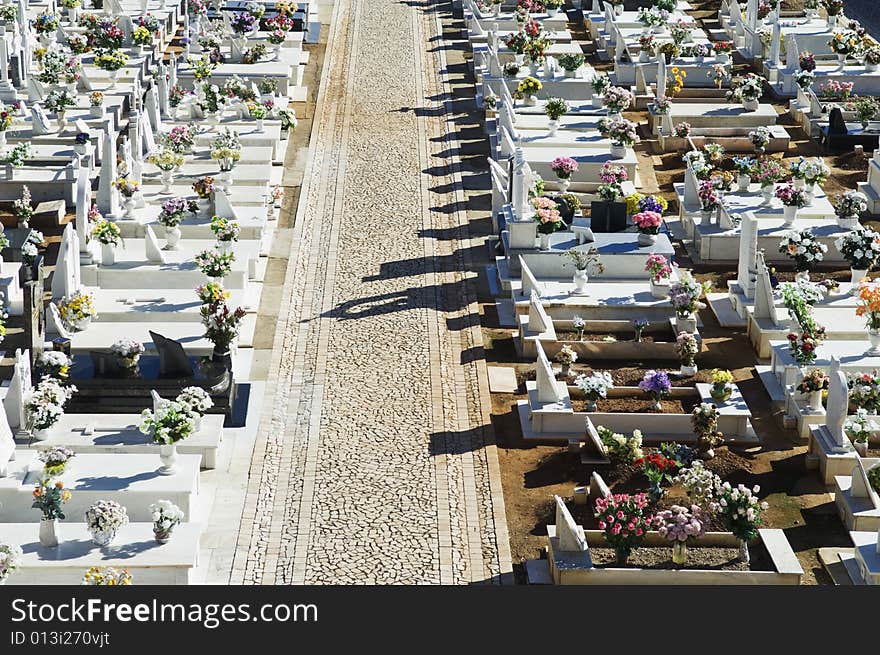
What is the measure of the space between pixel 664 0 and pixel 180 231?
2670 cm

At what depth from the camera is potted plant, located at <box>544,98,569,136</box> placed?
139 feet

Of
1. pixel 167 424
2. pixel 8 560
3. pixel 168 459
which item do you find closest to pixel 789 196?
pixel 167 424

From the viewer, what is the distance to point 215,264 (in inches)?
1267

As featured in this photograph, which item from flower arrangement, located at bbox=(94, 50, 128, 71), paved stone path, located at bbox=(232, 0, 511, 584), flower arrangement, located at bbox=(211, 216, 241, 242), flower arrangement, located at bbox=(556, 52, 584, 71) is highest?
flower arrangement, located at bbox=(556, 52, 584, 71)

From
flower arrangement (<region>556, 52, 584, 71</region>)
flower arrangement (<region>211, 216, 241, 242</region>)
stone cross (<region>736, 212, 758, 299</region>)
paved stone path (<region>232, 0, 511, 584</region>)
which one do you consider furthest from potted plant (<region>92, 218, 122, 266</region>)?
flower arrangement (<region>556, 52, 584, 71</region>)

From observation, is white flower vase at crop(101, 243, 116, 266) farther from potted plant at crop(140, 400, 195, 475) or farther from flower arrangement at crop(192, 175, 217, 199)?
potted plant at crop(140, 400, 195, 475)

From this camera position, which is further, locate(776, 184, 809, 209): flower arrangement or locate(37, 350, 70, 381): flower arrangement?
locate(776, 184, 809, 209): flower arrangement

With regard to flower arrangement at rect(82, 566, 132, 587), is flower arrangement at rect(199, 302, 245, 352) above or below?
above

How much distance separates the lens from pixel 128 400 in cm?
2778

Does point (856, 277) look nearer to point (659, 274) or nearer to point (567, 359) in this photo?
point (659, 274)

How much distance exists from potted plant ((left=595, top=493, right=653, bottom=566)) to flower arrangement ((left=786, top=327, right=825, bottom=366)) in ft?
22.8

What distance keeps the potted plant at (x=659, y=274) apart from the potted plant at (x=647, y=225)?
5.27 feet

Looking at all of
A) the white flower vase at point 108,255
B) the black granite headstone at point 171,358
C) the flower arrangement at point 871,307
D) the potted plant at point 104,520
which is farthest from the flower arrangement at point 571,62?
the potted plant at point 104,520

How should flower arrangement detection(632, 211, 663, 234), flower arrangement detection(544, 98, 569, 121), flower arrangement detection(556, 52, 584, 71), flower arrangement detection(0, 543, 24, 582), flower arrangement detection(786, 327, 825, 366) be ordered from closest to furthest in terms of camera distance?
Result: flower arrangement detection(0, 543, 24, 582)
flower arrangement detection(786, 327, 825, 366)
flower arrangement detection(632, 211, 663, 234)
flower arrangement detection(544, 98, 569, 121)
flower arrangement detection(556, 52, 584, 71)
